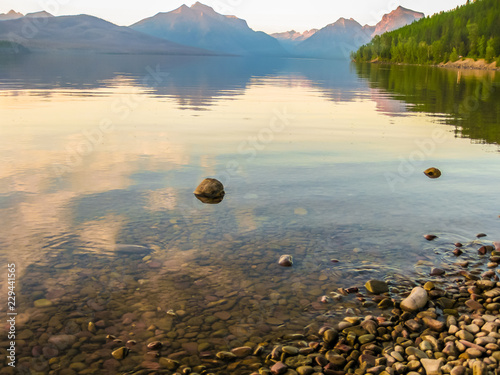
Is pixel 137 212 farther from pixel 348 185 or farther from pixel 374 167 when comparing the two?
pixel 374 167

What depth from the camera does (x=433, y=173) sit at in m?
19.9

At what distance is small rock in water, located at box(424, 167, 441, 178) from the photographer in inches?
778

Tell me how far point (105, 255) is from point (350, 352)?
21.1ft

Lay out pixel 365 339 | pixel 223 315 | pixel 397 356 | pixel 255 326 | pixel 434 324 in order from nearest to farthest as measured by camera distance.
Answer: pixel 397 356
pixel 365 339
pixel 434 324
pixel 255 326
pixel 223 315

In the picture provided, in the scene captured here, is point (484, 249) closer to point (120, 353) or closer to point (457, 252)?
point (457, 252)

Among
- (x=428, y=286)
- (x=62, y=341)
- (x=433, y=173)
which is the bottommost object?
(x=62, y=341)

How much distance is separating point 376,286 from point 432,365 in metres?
2.79

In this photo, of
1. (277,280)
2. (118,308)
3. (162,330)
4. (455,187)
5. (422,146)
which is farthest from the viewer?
(422,146)

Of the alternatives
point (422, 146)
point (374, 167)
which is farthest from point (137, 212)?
point (422, 146)

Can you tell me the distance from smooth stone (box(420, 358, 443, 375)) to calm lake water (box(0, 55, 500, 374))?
6.29ft

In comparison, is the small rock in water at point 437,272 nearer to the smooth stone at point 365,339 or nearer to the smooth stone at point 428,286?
the smooth stone at point 428,286

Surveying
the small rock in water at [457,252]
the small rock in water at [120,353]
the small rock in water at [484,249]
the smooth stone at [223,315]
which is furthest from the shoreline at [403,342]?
the small rock in water at [484,249]

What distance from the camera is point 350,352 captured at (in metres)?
7.87

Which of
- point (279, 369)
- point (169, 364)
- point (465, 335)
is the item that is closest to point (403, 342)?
point (465, 335)
